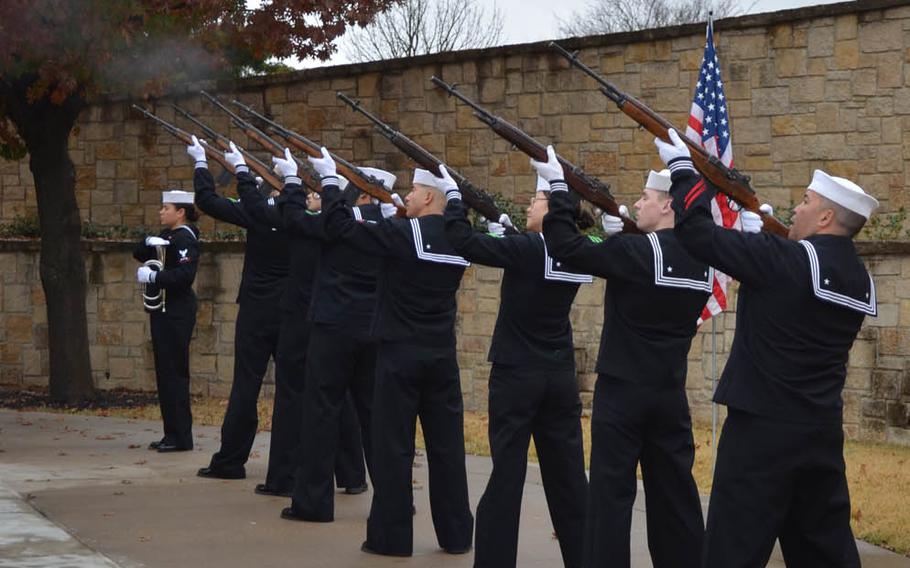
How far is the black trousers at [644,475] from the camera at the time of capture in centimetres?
614

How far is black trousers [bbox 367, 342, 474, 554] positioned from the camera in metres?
7.58

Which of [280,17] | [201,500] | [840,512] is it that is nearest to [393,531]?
A: [201,500]

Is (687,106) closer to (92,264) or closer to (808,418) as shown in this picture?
(92,264)

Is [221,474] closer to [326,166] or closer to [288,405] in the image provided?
[288,405]

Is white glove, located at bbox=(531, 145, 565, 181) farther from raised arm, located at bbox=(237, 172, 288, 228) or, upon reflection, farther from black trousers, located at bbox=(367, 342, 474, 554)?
raised arm, located at bbox=(237, 172, 288, 228)

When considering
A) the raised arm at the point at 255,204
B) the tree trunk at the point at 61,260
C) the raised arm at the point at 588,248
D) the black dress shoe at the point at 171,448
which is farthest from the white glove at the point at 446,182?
the tree trunk at the point at 61,260

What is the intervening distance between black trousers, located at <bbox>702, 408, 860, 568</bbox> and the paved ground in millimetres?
2269

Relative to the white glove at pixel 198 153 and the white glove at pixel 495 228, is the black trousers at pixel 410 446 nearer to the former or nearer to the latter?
the white glove at pixel 495 228

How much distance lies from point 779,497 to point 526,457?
1.82 meters

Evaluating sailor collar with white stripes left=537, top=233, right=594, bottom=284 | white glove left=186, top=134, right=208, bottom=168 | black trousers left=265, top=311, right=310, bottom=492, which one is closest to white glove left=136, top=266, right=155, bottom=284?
white glove left=186, top=134, right=208, bottom=168

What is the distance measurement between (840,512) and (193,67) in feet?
34.7

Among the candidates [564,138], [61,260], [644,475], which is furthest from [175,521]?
[564,138]

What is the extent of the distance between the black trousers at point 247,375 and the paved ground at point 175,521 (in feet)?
0.72

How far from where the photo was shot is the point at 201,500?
9.02 meters
